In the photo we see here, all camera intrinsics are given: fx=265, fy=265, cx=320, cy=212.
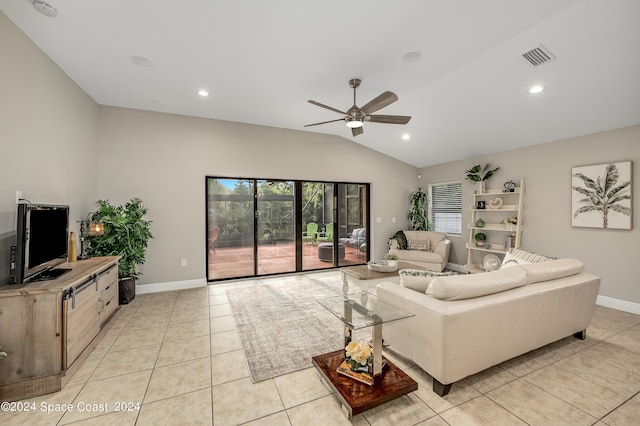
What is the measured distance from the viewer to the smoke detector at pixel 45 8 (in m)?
2.21

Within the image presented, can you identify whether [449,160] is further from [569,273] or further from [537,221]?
[569,273]

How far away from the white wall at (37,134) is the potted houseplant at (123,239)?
0.33 metres

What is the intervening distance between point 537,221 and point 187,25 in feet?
19.0

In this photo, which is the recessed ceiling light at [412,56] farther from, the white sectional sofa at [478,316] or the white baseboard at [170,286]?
the white baseboard at [170,286]

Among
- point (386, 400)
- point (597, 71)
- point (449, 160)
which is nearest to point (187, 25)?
point (386, 400)

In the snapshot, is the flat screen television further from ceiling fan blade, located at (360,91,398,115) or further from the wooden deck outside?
ceiling fan blade, located at (360,91,398,115)

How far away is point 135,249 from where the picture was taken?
394 centimetres

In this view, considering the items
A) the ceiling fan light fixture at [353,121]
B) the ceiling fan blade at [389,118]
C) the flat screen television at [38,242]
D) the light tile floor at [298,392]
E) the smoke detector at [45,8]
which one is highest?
the smoke detector at [45,8]

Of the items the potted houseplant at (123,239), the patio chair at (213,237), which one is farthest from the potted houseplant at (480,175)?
the potted houseplant at (123,239)

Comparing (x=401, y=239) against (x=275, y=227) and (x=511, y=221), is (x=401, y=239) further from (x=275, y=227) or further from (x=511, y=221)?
(x=275, y=227)

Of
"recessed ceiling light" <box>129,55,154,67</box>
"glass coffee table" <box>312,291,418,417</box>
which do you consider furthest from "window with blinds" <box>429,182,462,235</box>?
"recessed ceiling light" <box>129,55,154,67</box>

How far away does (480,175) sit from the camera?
18.1 ft

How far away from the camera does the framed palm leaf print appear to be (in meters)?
3.65

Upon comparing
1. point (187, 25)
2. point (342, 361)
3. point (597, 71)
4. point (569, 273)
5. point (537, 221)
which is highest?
point (187, 25)
